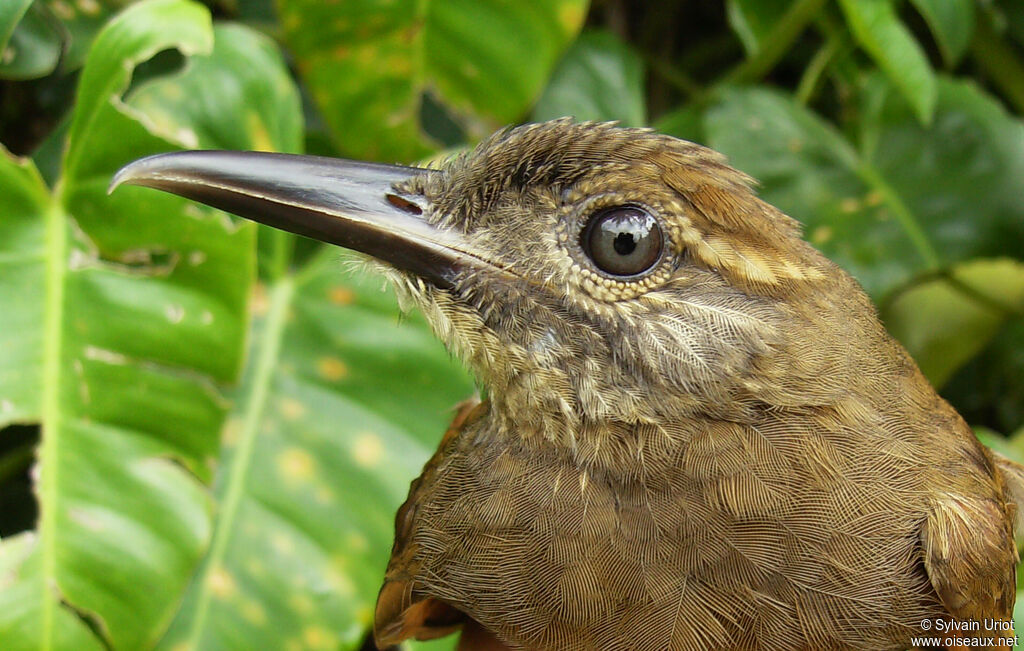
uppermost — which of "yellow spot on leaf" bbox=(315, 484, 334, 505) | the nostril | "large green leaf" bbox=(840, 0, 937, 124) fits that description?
"large green leaf" bbox=(840, 0, 937, 124)

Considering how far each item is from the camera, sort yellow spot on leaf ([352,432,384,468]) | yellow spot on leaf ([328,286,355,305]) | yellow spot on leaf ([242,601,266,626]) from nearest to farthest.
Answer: yellow spot on leaf ([242,601,266,626]) < yellow spot on leaf ([352,432,384,468]) < yellow spot on leaf ([328,286,355,305])

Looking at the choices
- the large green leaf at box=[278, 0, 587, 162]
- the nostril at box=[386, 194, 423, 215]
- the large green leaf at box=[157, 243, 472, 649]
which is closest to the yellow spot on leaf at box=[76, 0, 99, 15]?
the large green leaf at box=[278, 0, 587, 162]

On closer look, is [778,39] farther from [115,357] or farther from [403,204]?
[115,357]

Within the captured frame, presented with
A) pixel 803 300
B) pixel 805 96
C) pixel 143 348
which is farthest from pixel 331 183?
pixel 805 96

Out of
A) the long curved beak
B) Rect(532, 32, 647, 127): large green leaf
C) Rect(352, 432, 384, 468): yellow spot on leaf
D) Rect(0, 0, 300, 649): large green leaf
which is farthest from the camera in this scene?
Rect(532, 32, 647, 127): large green leaf

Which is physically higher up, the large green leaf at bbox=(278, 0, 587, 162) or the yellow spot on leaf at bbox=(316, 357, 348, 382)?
the large green leaf at bbox=(278, 0, 587, 162)

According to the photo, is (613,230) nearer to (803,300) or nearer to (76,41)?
(803,300)

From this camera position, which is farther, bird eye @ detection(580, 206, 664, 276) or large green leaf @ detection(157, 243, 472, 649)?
large green leaf @ detection(157, 243, 472, 649)

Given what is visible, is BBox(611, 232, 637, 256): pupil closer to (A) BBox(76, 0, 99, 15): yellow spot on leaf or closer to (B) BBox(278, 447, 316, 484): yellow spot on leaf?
(B) BBox(278, 447, 316, 484): yellow spot on leaf
